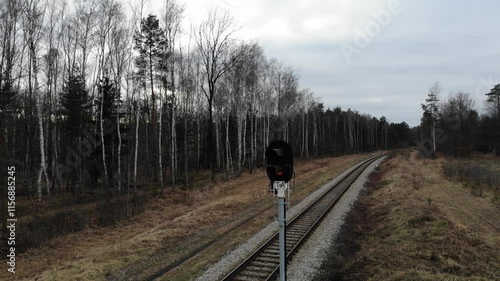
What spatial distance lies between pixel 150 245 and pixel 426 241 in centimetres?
916

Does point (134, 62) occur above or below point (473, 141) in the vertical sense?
above

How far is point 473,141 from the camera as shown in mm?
66688

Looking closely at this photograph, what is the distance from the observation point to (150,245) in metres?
12.3

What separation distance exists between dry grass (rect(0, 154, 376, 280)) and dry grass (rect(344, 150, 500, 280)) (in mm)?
4404

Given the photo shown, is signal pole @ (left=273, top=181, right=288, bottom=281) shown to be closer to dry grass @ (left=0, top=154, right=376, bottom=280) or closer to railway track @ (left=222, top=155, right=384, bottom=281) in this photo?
railway track @ (left=222, top=155, right=384, bottom=281)

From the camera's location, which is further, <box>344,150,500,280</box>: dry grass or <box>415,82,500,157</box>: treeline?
<box>415,82,500,157</box>: treeline

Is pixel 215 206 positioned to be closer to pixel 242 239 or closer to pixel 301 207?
pixel 301 207

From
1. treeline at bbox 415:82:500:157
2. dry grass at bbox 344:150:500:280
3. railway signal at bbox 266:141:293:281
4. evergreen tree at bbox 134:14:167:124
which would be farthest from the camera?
treeline at bbox 415:82:500:157

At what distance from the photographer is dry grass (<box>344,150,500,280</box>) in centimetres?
804

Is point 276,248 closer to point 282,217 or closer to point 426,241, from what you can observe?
point 426,241

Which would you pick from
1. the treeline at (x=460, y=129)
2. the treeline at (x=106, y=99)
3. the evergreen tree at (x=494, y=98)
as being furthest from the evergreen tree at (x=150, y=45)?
the evergreen tree at (x=494, y=98)

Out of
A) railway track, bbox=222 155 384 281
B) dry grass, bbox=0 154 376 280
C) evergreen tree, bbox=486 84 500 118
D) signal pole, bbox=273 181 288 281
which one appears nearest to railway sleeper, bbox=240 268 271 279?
railway track, bbox=222 155 384 281

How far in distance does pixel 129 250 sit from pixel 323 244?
261 inches

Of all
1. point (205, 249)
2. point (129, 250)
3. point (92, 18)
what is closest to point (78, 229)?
point (129, 250)
